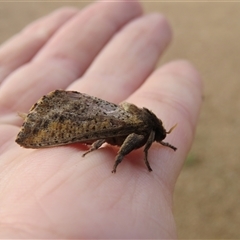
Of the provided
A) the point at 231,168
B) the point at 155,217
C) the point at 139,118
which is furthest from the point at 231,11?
the point at 155,217

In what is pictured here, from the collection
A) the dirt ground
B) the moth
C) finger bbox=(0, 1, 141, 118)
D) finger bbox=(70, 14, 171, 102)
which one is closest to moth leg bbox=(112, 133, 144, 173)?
the moth

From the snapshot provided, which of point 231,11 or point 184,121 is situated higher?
point 184,121

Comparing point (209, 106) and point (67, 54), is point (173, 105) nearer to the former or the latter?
point (67, 54)

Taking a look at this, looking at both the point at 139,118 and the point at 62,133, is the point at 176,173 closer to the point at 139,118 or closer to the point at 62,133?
the point at 139,118

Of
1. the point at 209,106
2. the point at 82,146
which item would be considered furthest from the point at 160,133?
the point at 209,106

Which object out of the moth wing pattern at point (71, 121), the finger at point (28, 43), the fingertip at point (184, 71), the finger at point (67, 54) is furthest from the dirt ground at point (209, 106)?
the moth wing pattern at point (71, 121)
